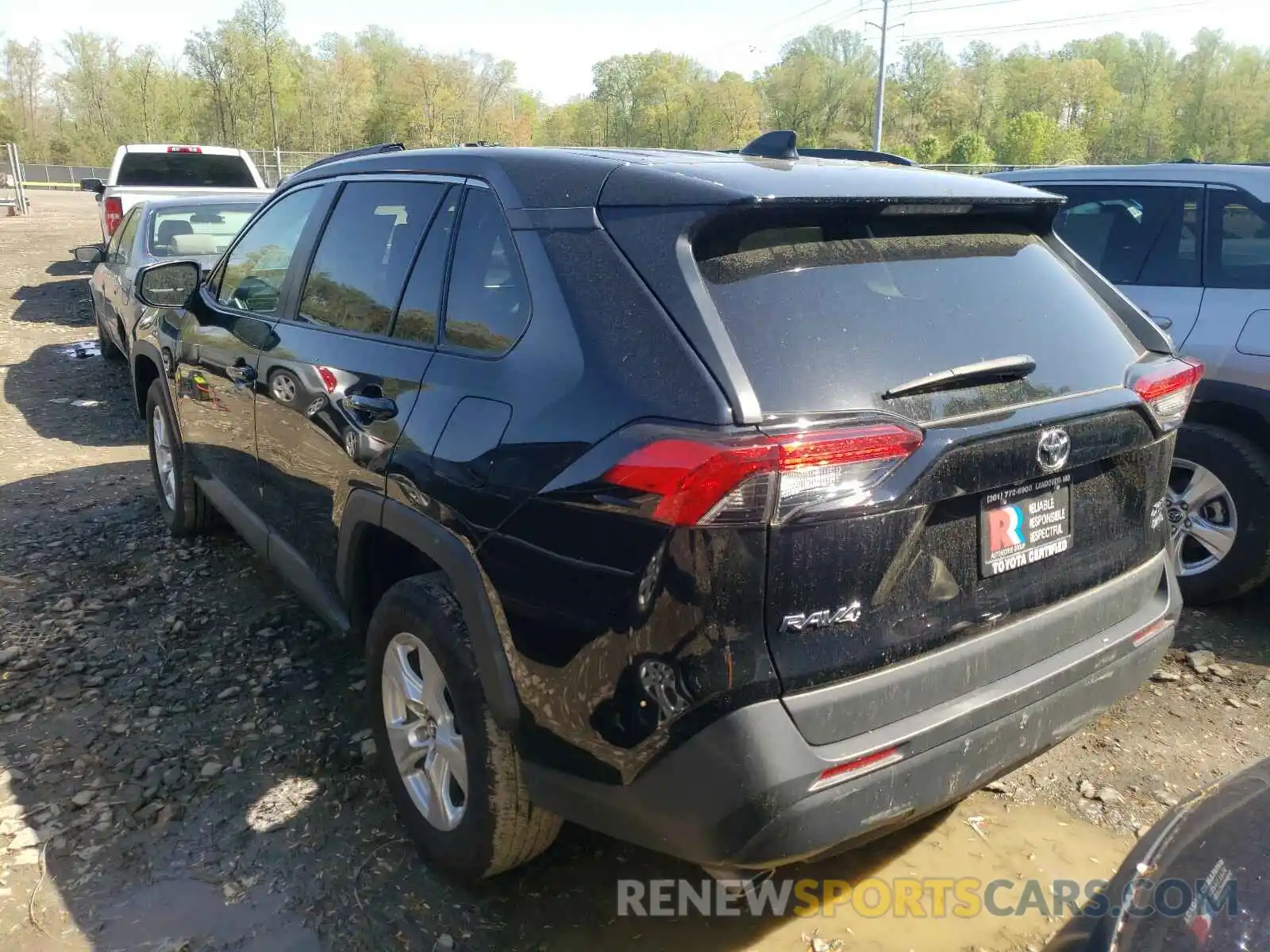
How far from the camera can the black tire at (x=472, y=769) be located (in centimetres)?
234

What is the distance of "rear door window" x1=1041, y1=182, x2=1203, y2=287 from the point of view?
4.43 metres

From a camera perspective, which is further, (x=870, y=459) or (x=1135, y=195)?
(x=1135, y=195)

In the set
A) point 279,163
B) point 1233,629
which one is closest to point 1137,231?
point 1233,629

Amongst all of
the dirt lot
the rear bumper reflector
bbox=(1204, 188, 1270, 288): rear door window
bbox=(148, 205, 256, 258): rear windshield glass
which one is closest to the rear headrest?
bbox=(148, 205, 256, 258): rear windshield glass

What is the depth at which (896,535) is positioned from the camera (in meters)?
1.95

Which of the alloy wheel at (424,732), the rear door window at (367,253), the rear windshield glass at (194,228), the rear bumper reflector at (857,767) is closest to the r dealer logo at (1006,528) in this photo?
the rear bumper reflector at (857,767)

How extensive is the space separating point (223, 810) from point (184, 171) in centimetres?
1311

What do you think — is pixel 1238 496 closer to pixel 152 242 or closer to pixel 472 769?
pixel 472 769

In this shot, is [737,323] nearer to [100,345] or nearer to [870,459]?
[870,459]

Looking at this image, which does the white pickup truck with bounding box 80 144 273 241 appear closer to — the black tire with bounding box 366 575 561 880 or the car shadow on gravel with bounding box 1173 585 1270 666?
the black tire with bounding box 366 575 561 880

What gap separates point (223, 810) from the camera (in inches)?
118

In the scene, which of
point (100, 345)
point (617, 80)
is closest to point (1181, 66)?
point (617, 80)

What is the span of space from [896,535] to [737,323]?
526mm

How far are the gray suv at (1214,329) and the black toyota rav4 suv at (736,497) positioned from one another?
1.72 metres
